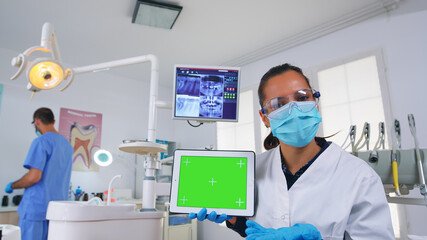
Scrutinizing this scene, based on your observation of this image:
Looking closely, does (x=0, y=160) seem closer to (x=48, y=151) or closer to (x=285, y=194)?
(x=48, y=151)

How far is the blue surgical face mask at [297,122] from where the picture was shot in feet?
3.48

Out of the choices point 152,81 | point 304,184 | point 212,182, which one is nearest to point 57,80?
point 152,81

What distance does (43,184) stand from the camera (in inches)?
90.6

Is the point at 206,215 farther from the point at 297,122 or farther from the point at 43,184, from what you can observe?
the point at 43,184

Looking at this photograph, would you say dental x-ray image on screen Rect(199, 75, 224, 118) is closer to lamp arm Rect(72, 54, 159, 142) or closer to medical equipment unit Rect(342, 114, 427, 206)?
lamp arm Rect(72, 54, 159, 142)

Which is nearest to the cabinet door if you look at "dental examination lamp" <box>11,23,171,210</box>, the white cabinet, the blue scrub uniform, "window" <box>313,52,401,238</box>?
the white cabinet

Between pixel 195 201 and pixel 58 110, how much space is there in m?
3.37

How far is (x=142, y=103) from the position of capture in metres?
4.61

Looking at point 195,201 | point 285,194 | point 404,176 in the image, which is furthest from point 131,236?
point 404,176

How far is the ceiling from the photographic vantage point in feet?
8.89

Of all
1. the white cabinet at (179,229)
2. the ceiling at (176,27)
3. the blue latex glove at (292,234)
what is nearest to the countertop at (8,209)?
the white cabinet at (179,229)

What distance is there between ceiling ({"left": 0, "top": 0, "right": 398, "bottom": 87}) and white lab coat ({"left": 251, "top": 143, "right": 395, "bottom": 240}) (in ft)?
6.86

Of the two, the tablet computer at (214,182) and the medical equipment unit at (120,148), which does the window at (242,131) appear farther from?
the tablet computer at (214,182)

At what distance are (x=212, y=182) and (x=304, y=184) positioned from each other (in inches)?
13.3
